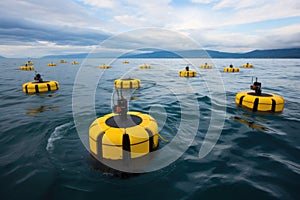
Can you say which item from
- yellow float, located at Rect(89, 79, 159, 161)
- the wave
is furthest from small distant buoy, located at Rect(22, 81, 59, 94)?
yellow float, located at Rect(89, 79, 159, 161)

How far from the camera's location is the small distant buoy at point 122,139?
4.24 m

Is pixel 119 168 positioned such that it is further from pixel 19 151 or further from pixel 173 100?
pixel 173 100

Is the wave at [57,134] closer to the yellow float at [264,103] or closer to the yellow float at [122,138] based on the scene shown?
the yellow float at [122,138]

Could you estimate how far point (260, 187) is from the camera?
4.04 metres

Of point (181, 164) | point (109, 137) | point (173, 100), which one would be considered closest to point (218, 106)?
point (173, 100)

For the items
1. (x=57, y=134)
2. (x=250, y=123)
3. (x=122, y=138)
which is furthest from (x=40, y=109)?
Result: (x=250, y=123)

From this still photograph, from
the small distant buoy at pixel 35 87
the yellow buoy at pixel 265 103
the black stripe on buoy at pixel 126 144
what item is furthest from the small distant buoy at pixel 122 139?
the small distant buoy at pixel 35 87

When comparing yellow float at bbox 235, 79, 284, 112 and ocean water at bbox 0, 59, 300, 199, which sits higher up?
yellow float at bbox 235, 79, 284, 112

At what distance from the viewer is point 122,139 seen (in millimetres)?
4227

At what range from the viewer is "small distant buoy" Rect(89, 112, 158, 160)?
4.24 metres

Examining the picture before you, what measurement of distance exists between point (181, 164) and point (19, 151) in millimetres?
5140

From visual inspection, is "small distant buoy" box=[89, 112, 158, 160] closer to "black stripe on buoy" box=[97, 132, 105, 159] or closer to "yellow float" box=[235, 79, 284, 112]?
"black stripe on buoy" box=[97, 132, 105, 159]

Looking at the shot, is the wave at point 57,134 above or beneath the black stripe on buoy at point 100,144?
beneath

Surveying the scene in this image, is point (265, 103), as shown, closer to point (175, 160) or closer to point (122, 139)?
point (175, 160)
